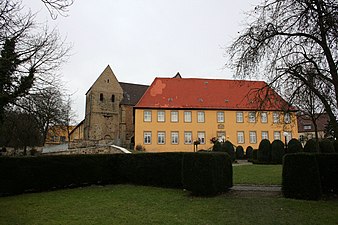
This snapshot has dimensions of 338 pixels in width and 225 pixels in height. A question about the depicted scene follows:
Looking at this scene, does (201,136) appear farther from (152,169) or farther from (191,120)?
(152,169)

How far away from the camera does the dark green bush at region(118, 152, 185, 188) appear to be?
562 inches

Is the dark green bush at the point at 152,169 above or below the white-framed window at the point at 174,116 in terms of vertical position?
below

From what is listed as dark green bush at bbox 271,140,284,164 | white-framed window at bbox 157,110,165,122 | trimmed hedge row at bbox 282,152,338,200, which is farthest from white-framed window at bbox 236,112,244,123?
trimmed hedge row at bbox 282,152,338,200

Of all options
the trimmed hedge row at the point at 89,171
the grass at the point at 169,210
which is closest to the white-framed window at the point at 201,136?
the trimmed hedge row at the point at 89,171

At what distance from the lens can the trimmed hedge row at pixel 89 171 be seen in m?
14.2

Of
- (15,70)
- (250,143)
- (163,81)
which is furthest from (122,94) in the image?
(15,70)

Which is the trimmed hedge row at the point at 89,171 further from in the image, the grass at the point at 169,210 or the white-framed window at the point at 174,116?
the white-framed window at the point at 174,116

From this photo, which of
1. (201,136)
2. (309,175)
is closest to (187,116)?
(201,136)

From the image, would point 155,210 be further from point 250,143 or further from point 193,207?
point 250,143

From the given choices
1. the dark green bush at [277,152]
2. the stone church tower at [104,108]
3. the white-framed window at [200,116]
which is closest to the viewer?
the dark green bush at [277,152]

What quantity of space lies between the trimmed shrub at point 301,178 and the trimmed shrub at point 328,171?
899 mm

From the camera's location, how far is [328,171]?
11016 mm

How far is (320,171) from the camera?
11031mm

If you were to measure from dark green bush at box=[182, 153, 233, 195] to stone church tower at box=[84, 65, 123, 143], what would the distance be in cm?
3904
